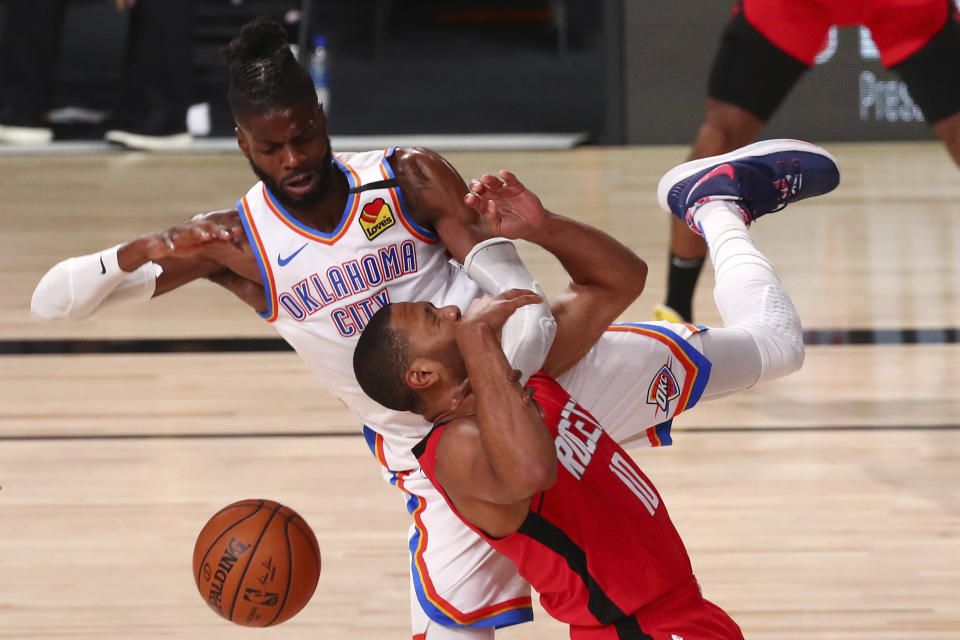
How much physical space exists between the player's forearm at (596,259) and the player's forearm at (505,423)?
41 cm

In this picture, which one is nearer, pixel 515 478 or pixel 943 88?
pixel 515 478

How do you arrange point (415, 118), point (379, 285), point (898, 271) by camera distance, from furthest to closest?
point (415, 118) < point (898, 271) < point (379, 285)

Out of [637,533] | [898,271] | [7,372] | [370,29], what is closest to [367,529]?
[637,533]

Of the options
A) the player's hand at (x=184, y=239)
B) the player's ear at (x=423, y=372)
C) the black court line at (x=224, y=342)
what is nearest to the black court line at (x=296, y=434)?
the black court line at (x=224, y=342)

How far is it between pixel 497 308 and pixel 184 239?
2.19 feet

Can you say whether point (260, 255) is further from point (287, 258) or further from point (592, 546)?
point (592, 546)

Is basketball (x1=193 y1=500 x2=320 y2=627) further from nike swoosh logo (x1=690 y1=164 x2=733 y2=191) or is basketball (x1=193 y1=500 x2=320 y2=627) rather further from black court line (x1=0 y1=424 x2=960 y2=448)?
black court line (x1=0 y1=424 x2=960 y2=448)

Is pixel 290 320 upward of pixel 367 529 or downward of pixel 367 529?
upward

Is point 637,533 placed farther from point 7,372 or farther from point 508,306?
point 7,372

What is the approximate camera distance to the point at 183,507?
3.57 metres

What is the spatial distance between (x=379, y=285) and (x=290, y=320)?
21cm

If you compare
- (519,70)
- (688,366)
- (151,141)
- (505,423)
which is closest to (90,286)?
(505,423)

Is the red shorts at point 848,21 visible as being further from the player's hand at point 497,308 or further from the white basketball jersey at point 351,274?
the player's hand at point 497,308

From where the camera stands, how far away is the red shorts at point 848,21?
399 centimetres
